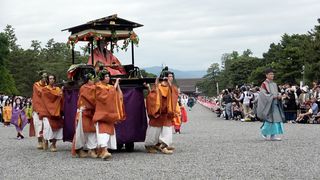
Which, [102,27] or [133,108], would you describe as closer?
[133,108]

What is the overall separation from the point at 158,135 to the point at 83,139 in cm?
158

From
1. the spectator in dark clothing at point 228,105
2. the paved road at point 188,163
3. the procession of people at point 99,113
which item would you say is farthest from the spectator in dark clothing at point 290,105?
the procession of people at point 99,113

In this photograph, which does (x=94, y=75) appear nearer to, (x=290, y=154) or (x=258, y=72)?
(x=290, y=154)

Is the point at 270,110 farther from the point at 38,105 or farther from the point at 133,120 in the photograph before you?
the point at 38,105

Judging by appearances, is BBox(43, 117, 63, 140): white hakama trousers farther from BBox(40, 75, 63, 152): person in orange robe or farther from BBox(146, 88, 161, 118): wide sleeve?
BBox(146, 88, 161, 118): wide sleeve

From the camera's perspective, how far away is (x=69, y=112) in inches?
516

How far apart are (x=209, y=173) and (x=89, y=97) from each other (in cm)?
368

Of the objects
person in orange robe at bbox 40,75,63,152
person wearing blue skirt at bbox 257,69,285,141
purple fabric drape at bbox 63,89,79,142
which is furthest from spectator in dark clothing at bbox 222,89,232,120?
purple fabric drape at bbox 63,89,79,142

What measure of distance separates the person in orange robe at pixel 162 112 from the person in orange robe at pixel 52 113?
7.64ft

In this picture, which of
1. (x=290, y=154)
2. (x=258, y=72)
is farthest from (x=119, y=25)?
(x=258, y=72)

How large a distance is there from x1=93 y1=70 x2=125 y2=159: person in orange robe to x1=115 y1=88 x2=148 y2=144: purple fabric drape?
0.87 metres

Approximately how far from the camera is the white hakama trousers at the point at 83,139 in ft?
38.3

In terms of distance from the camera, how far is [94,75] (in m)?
12.0

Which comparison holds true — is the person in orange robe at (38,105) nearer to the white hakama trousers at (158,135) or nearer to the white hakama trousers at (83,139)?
the white hakama trousers at (83,139)
